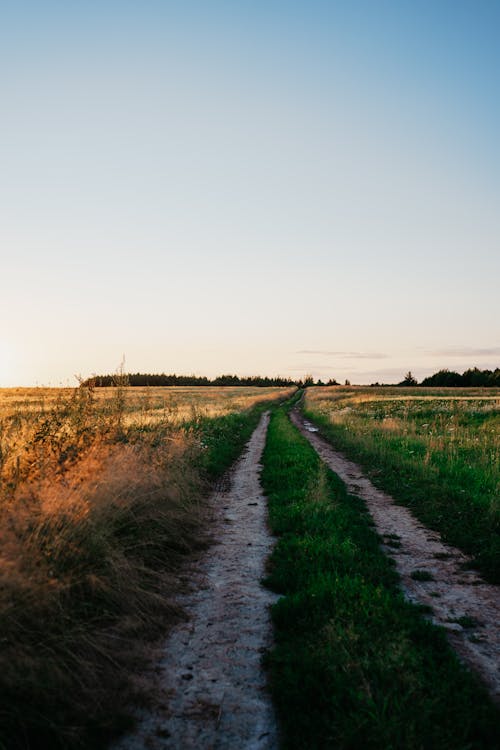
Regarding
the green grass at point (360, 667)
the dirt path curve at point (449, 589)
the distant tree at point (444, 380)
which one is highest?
the distant tree at point (444, 380)

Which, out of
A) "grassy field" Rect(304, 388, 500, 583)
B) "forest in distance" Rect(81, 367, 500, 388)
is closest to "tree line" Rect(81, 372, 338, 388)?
"forest in distance" Rect(81, 367, 500, 388)

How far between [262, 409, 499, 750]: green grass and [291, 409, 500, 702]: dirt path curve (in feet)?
1.14

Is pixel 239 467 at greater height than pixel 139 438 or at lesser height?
lesser

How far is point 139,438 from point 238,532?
3.79 meters

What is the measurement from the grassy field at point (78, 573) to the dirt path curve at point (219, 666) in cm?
28

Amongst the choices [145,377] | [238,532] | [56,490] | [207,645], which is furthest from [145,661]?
[145,377]

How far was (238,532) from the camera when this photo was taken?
29.5 ft

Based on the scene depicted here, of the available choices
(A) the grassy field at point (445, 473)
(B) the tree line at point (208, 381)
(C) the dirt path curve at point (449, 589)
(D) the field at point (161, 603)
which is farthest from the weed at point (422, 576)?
(B) the tree line at point (208, 381)

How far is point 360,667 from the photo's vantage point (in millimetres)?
4156

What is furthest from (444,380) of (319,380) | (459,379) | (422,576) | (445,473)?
(422,576)

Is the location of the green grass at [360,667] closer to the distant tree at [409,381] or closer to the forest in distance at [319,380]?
the forest in distance at [319,380]

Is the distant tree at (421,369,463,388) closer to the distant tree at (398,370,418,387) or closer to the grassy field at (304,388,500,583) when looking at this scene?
the distant tree at (398,370,418,387)

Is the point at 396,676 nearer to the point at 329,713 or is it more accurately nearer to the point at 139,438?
the point at 329,713

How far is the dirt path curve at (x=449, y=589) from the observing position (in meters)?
4.94
